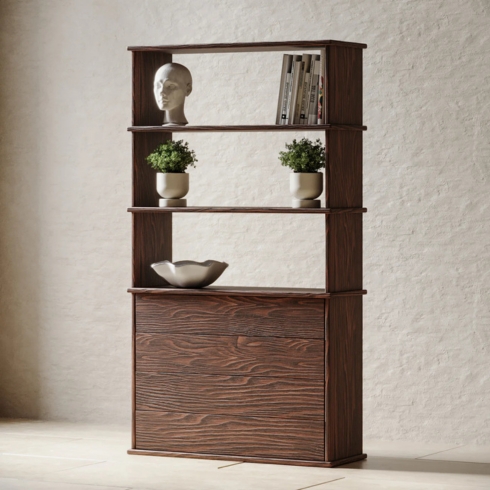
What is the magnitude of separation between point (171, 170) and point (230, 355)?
922 mm

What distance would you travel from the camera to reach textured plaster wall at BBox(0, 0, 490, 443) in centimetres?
585

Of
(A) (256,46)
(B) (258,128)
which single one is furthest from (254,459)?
(A) (256,46)

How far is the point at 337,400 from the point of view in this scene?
5148mm

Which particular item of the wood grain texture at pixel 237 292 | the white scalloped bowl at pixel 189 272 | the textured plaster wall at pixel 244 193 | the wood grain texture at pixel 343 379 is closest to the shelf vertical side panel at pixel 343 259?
the wood grain texture at pixel 343 379

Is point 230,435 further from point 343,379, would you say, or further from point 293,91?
point 293,91

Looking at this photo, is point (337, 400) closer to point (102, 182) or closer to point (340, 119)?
point (340, 119)

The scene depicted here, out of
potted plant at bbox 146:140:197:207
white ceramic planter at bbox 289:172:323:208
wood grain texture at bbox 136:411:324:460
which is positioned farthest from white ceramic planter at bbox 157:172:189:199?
wood grain texture at bbox 136:411:324:460

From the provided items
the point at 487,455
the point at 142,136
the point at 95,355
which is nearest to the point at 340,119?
the point at 142,136

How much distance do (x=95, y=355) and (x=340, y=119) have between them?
2.32 metres

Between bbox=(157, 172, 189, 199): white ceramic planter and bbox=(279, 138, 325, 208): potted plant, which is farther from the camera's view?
bbox=(157, 172, 189, 199): white ceramic planter

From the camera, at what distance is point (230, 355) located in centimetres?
526

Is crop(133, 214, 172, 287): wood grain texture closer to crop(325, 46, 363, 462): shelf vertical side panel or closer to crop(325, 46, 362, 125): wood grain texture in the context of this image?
crop(325, 46, 363, 462): shelf vertical side panel

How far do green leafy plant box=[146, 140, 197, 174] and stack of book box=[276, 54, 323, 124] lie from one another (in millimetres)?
536

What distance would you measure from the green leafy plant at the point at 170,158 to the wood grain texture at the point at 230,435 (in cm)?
116
